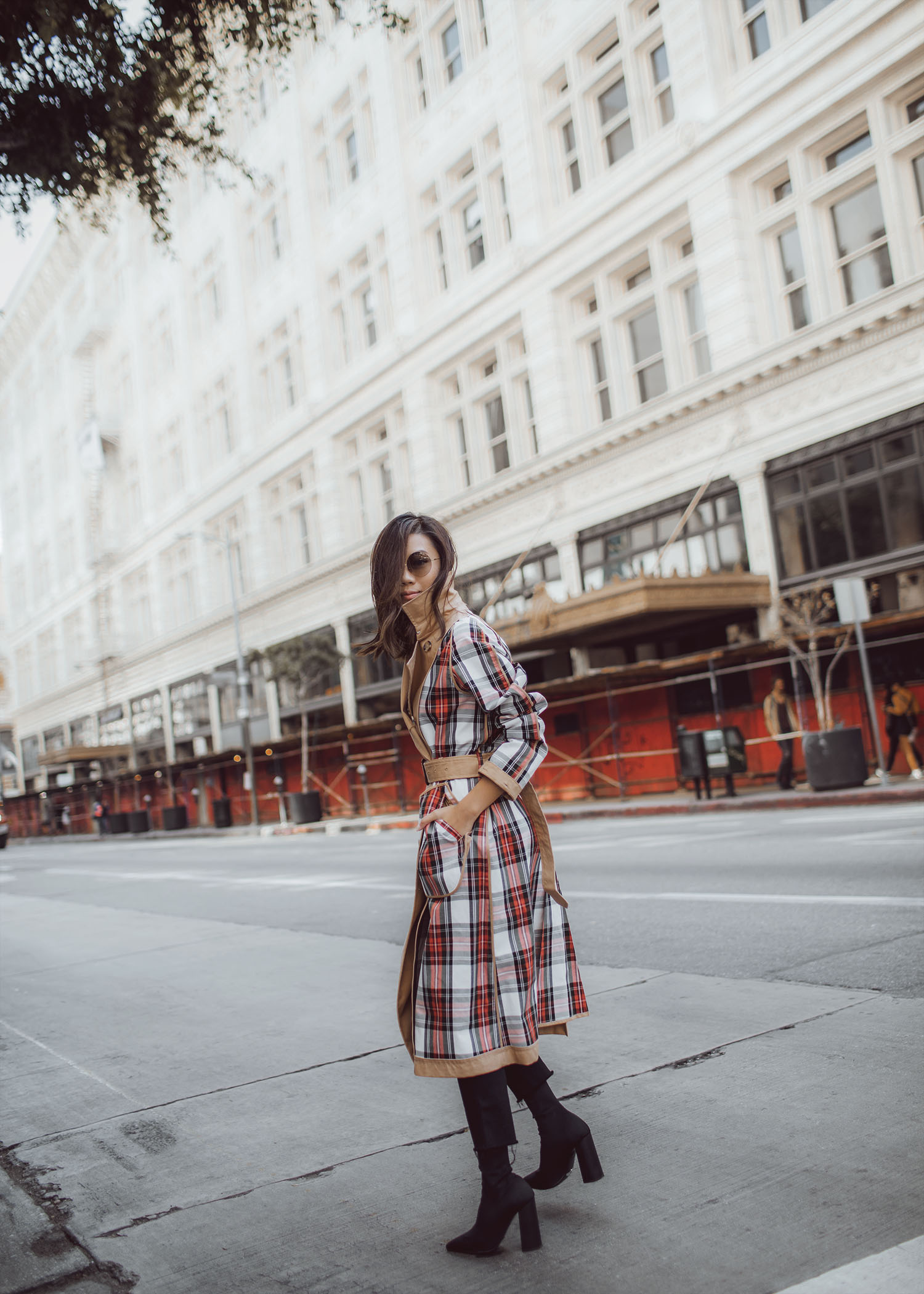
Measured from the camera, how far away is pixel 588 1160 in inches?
116

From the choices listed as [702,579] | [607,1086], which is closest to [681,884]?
[607,1086]

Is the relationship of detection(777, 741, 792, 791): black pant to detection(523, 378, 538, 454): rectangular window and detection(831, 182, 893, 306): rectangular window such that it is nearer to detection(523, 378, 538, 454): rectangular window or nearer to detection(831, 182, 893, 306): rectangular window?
detection(831, 182, 893, 306): rectangular window

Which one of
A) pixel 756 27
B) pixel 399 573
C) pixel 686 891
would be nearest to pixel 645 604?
pixel 686 891

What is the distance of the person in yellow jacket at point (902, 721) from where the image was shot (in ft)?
56.0

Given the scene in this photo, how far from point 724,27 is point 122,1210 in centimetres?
2515

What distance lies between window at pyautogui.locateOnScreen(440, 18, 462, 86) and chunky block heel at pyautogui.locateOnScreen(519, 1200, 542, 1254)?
3258 centimetres

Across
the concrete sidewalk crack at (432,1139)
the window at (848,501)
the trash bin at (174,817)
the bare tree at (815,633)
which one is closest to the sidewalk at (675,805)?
the bare tree at (815,633)

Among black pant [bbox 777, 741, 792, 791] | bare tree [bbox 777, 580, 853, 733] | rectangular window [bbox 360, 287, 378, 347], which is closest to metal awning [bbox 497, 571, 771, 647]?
bare tree [bbox 777, 580, 853, 733]

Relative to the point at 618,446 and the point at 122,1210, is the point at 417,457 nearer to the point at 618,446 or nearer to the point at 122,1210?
the point at 618,446

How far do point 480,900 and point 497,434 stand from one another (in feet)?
93.6

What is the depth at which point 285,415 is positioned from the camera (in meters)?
39.8

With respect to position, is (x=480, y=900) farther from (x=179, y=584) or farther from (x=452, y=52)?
(x=179, y=584)

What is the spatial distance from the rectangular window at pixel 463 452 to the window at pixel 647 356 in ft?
22.2

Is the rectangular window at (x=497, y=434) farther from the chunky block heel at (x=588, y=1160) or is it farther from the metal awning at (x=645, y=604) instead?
the chunky block heel at (x=588, y=1160)
